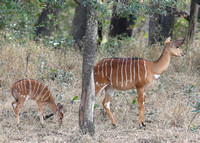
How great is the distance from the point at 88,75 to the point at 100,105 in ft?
6.02

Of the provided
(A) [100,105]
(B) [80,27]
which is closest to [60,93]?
(A) [100,105]

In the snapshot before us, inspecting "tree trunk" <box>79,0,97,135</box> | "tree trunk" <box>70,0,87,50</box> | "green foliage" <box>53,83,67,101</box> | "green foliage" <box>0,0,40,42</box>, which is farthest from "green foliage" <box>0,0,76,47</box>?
"green foliage" <box>53,83,67,101</box>

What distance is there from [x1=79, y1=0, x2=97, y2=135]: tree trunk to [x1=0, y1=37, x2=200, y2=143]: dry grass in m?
0.21

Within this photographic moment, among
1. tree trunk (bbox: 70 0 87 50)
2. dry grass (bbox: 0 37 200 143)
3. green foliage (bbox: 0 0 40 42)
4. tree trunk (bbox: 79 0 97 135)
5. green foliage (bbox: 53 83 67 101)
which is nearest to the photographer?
tree trunk (bbox: 79 0 97 135)

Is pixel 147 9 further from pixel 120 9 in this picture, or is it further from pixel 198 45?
pixel 198 45

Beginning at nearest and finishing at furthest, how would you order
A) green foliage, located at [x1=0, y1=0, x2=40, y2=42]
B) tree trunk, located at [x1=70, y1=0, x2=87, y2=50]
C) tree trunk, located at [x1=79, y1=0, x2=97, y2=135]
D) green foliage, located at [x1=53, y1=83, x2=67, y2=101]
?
tree trunk, located at [x1=79, y1=0, x2=97, y2=135], green foliage, located at [x1=53, y1=83, x2=67, y2=101], green foliage, located at [x1=0, y1=0, x2=40, y2=42], tree trunk, located at [x1=70, y1=0, x2=87, y2=50]

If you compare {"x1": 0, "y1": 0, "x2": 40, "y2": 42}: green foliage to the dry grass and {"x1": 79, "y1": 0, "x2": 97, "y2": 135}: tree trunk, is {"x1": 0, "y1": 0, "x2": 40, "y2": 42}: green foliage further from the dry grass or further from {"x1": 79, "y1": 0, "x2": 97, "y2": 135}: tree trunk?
{"x1": 79, "y1": 0, "x2": 97, "y2": 135}: tree trunk

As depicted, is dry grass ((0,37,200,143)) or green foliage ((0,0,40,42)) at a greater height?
green foliage ((0,0,40,42))

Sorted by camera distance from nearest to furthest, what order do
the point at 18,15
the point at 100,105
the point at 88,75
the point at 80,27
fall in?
the point at 88,75, the point at 100,105, the point at 18,15, the point at 80,27

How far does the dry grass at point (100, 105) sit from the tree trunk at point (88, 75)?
212 mm

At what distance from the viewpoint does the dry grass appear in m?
5.00

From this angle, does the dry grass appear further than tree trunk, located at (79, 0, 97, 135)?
Yes

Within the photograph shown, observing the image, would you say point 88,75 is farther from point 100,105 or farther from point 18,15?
point 18,15

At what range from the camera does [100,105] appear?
21.4ft
